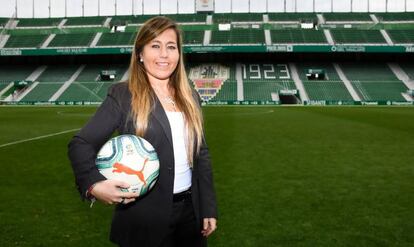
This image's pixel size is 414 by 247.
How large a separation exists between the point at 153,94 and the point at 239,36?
54.3m

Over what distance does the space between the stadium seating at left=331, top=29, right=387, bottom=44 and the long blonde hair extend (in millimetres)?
53395

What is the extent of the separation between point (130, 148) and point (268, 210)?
3.72 metres

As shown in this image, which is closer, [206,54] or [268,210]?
[268,210]

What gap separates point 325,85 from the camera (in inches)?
1946

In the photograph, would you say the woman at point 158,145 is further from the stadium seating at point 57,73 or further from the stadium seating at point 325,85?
the stadium seating at point 57,73

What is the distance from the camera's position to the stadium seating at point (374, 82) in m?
46.2

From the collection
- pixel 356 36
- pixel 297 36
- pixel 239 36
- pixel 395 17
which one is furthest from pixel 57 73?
pixel 395 17

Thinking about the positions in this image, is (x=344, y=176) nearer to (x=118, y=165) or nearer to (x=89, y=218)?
(x=89, y=218)

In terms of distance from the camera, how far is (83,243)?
4.45 m

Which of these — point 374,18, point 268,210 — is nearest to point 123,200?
point 268,210

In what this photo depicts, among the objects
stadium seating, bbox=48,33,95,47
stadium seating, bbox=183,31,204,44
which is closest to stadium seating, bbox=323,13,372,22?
stadium seating, bbox=183,31,204,44

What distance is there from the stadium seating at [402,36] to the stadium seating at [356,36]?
4.45 feet

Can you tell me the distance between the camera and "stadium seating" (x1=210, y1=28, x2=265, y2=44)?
54000mm

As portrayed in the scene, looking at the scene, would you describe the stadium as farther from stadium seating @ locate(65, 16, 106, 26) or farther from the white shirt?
stadium seating @ locate(65, 16, 106, 26)
